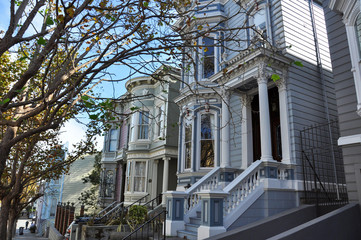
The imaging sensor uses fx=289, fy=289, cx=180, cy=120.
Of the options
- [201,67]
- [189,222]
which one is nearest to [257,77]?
[201,67]

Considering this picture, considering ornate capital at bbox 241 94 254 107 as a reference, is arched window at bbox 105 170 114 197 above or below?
below

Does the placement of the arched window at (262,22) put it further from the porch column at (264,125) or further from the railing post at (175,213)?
the railing post at (175,213)

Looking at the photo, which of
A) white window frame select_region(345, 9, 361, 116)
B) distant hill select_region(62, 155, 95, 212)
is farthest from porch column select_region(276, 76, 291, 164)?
distant hill select_region(62, 155, 95, 212)

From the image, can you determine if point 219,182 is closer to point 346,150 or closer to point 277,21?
point 346,150

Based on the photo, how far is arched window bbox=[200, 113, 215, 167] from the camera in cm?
1288

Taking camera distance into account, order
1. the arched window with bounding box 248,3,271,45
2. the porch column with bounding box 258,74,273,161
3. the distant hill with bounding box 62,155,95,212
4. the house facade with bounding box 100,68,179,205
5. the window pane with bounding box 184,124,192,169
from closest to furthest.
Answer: the porch column with bounding box 258,74,273,161 → the arched window with bounding box 248,3,271,45 → the window pane with bounding box 184,124,192,169 → the house facade with bounding box 100,68,179,205 → the distant hill with bounding box 62,155,95,212

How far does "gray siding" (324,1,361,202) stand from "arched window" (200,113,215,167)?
5.87m

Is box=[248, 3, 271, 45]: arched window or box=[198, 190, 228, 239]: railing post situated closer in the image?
box=[198, 190, 228, 239]: railing post

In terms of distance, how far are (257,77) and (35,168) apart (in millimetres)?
11533

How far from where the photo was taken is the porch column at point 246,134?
11672mm

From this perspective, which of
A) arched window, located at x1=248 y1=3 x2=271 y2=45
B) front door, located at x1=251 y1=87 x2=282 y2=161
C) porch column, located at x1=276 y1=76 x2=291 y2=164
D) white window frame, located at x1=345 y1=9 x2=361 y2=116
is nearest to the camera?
white window frame, located at x1=345 y1=9 x2=361 y2=116

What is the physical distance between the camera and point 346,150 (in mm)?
7434

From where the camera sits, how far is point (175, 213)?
365 inches

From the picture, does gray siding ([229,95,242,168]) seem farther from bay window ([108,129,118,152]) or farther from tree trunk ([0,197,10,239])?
bay window ([108,129,118,152])
